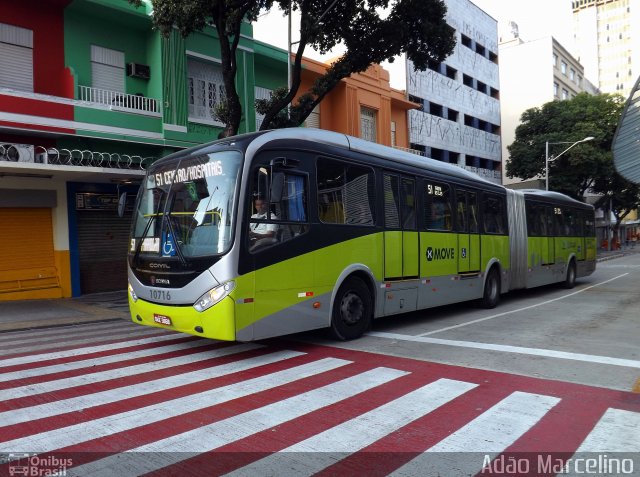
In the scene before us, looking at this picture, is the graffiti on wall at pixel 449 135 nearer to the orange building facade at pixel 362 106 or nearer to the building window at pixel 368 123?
the orange building facade at pixel 362 106

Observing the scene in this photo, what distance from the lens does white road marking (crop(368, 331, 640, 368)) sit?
21.4ft

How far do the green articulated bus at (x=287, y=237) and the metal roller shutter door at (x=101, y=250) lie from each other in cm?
906

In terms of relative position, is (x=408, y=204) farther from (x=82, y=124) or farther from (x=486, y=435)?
(x=82, y=124)

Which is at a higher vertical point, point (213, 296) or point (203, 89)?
point (203, 89)

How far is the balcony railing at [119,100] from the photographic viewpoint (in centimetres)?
1465

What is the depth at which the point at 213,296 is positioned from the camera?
6.07 metres

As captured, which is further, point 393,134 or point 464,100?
point 464,100

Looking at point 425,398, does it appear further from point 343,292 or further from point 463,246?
point 463,246

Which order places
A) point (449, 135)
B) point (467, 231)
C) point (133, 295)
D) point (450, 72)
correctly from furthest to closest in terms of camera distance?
point (450, 72) → point (449, 135) → point (467, 231) → point (133, 295)

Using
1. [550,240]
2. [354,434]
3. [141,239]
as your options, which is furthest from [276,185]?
[550,240]

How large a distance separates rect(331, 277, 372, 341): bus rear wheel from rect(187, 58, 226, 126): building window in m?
11.2

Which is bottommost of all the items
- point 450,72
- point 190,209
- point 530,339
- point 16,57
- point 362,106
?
point 530,339

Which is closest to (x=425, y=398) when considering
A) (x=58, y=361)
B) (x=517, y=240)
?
→ (x=58, y=361)

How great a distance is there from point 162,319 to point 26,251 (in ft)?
32.3
